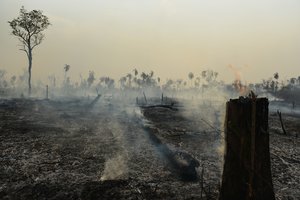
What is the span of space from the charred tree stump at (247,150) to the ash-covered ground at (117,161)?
1.22 meters

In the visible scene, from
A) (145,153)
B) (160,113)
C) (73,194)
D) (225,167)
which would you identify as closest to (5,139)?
(145,153)

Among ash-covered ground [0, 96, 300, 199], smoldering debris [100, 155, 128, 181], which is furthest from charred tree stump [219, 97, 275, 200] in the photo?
smoldering debris [100, 155, 128, 181]

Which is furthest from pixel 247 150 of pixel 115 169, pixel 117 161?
pixel 117 161

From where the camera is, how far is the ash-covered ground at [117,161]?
34.2ft

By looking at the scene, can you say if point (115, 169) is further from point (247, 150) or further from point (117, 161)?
point (247, 150)

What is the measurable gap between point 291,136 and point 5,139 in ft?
59.2

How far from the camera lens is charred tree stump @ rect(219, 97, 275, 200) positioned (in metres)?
6.75

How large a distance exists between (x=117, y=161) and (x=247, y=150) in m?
8.49

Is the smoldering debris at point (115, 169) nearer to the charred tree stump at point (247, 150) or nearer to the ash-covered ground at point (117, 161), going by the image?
the ash-covered ground at point (117, 161)

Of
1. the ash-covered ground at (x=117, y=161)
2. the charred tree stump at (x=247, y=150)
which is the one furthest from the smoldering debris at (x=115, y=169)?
the charred tree stump at (x=247, y=150)

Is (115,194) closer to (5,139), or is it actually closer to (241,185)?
(241,185)

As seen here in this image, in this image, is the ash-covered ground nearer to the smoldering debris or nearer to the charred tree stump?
the smoldering debris

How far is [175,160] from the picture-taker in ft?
43.2

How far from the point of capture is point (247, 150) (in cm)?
687
